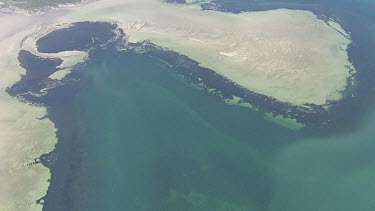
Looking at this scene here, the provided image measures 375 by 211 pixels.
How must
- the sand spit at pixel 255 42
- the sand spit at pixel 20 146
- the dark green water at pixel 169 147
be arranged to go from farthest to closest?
the sand spit at pixel 255 42 → the sand spit at pixel 20 146 → the dark green water at pixel 169 147

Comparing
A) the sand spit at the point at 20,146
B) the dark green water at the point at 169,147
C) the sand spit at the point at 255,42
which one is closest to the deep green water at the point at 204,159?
the dark green water at the point at 169,147

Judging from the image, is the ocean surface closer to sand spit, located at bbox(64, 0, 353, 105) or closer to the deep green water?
the deep green water

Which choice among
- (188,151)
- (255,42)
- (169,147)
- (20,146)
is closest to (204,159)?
(188,151)

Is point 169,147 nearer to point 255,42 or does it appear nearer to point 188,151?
point 188,151

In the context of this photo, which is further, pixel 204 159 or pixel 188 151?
pixel 188 151

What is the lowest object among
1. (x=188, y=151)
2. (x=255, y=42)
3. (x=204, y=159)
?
(x=204, y=159)

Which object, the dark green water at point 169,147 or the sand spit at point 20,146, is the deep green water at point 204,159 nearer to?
the dark green water at point 169,147

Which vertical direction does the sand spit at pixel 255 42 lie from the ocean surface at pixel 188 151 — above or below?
above
